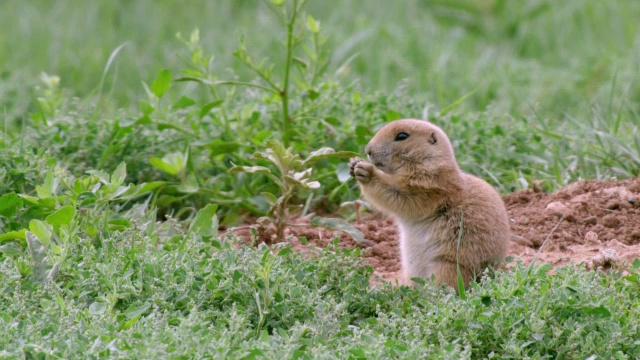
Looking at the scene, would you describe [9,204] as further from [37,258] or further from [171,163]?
[171,163]

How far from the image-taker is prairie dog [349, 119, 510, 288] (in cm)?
440

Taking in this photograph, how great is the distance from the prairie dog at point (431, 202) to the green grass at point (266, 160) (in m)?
0.29

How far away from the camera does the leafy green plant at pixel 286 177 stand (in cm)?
472

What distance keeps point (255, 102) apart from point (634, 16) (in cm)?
506

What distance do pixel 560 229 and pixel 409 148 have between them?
0.93 meters

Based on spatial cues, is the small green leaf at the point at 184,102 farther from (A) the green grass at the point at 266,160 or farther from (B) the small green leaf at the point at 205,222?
(B) the small green leaf at the point at 205,222

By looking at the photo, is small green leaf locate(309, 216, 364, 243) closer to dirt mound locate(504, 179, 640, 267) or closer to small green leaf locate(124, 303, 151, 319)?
dirt mound locate(504, 179, 640, 267)

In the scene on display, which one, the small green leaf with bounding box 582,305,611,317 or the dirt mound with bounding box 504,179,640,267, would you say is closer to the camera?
the small green leaf with bounding box 582,305,611,317

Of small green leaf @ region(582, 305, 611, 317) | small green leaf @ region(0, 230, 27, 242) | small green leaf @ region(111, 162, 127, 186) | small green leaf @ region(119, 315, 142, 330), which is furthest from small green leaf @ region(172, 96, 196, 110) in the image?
small green leaf @ region(582, 305, 611, 317)

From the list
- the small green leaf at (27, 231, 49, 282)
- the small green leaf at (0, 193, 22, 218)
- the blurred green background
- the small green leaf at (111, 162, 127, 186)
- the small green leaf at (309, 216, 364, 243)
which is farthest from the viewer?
the blurred green background

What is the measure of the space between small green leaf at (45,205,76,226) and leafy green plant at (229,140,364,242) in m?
0.83

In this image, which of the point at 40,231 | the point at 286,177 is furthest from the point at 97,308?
the point at 286,177

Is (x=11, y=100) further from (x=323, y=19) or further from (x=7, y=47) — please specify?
(x=323, y=19)

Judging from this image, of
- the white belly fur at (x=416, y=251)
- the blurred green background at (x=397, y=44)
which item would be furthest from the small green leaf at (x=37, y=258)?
the blurred green background at (x=397, y=44)
